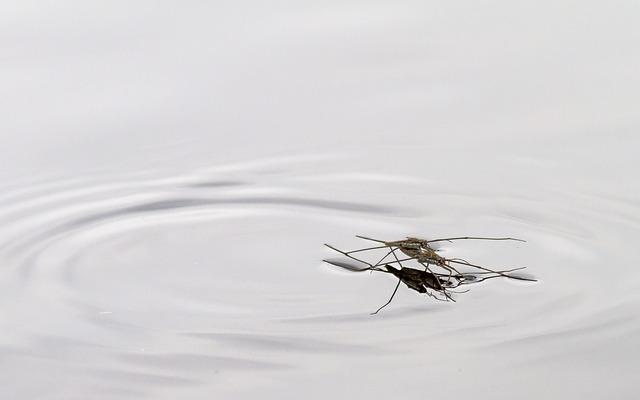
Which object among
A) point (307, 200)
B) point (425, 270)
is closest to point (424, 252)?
point (425, 270)

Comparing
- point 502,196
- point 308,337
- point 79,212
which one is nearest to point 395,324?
point 308,337

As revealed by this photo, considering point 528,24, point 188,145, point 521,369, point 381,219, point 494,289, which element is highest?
point 528,24

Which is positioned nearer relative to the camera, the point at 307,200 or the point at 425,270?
the point at 425,270

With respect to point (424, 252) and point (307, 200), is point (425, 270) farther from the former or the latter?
point (307, 200)

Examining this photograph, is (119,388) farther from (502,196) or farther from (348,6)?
(348,6)
